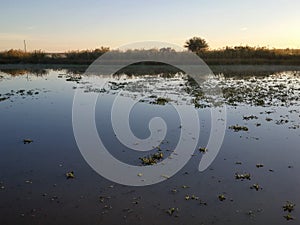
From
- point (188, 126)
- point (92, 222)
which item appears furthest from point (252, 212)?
point (188, 126)

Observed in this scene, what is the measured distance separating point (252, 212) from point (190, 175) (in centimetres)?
197

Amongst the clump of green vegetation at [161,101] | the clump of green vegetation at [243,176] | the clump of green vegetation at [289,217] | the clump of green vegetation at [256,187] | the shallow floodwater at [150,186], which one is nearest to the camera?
the clump of green vegetation at [289,217]

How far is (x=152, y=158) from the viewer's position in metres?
8.29

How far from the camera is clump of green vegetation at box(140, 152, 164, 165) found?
799cm

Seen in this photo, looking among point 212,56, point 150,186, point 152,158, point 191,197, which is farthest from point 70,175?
point 212,56

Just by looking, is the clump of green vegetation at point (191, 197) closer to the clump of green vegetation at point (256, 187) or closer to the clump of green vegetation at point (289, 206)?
the clump of green vegetation at point (256, 187)

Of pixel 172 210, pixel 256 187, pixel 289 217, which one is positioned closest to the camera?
pixel 289 217

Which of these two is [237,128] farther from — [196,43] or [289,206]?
[196,43]

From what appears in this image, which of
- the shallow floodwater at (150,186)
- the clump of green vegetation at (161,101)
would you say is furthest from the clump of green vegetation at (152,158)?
the clump of green vegetation at (161,101)

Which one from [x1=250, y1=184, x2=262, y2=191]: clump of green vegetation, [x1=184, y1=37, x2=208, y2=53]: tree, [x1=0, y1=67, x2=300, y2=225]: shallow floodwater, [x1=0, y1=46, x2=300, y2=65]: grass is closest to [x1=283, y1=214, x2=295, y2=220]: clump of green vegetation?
[x1=0, y1=67, x2=300, y2=225]: shallow floodwater

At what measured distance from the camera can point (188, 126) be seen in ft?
38.2

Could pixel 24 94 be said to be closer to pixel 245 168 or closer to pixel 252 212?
pixel 245 168

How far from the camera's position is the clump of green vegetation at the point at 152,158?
7991 millimetres

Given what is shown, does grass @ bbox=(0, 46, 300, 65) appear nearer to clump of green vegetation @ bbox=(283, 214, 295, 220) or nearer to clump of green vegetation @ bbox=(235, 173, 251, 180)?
clump of green vegetation @ bbox=(235, 173, 251, 180)
